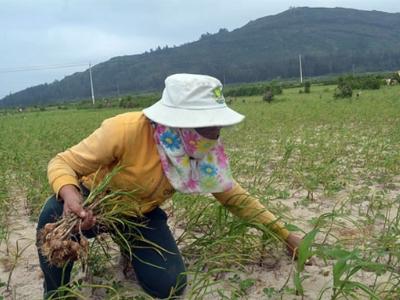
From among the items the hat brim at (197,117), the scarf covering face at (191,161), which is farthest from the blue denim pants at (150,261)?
the hat brim at (197,117)

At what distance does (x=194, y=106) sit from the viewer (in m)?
1.92

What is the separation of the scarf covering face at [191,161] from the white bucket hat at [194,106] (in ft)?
0.44

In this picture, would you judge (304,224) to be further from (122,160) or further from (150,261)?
(122,160)

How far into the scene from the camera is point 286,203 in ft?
11.7

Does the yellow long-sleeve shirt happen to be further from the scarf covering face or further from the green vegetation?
the green vegetation

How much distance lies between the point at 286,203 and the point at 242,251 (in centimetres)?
117

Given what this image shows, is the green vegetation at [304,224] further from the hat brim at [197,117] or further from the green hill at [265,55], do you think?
the green hill at [265,55]

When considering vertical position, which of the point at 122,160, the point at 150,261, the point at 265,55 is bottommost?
the point at 150,261

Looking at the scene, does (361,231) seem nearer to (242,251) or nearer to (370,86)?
(242,251)

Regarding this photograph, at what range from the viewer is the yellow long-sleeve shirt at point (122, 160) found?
84.3 inches

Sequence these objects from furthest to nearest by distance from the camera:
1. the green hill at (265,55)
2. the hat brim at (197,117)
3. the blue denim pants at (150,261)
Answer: the green hill at (265,55) → the blue denim pants at (150,261) → the hat brim at (197,117)

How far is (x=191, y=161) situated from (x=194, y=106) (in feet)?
1.05

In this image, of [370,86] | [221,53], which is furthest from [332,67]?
[370,86]

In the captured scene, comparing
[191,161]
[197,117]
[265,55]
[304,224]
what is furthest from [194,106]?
[265,55]
